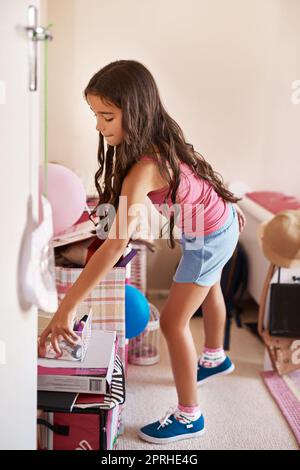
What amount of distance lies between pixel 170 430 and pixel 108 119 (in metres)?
0.90

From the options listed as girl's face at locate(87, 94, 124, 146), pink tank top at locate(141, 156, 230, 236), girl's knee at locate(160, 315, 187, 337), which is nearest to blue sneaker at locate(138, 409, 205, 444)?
→ girl's knee at locate(160, 315, 187, 337)

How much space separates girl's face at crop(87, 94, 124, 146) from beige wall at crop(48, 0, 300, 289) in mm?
798

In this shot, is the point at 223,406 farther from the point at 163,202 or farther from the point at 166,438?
the point at 163,202

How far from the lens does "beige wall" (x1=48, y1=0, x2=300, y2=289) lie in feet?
6.85

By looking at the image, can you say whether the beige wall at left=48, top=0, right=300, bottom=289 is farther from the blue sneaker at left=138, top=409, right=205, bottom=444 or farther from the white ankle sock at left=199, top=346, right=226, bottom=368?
the blue sneaker at left=138, top=409, right=205, bottom=444

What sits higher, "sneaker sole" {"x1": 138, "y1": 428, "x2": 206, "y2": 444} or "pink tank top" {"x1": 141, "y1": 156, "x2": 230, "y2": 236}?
"pink tank top" {"x1": 141, "y1": 156, "x2": 230, "y2": 236}

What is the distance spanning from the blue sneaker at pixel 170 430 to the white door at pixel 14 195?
0.75 meters

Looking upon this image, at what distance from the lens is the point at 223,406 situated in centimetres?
175

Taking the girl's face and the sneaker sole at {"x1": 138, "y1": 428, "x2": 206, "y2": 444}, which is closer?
the girl's face

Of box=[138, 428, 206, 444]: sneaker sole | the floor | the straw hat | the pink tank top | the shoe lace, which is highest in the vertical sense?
the pink tank top

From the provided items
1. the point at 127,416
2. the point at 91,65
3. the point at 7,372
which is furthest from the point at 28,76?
the point at 91,65

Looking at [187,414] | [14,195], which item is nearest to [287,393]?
[187,414]

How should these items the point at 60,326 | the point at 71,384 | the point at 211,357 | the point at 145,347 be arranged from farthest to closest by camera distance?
the point at 145,347 → the point at 211,357 → the point at 71,384 → the point at 60,326

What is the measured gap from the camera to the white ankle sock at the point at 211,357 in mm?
1850
